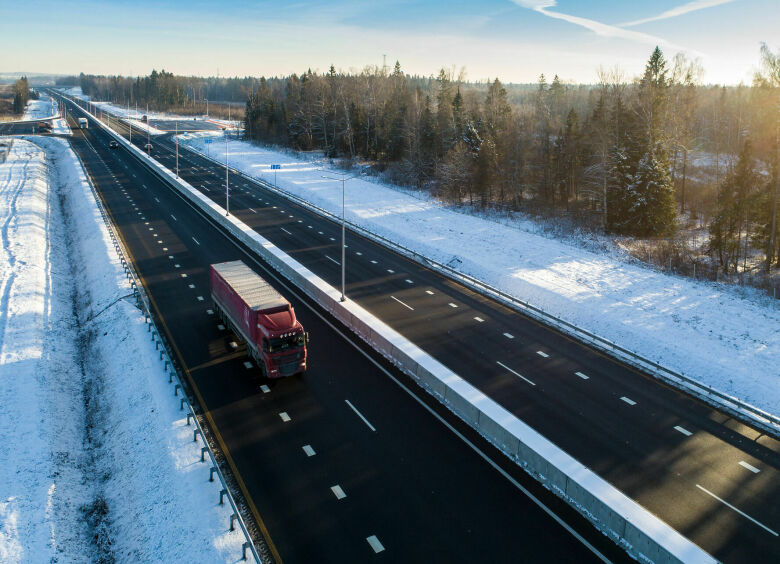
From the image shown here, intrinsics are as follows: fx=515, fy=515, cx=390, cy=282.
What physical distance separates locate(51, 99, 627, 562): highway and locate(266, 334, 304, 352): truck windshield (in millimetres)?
1787

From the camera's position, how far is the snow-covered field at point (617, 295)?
25578 mm

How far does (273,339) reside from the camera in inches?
831

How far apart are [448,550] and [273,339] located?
10858mm

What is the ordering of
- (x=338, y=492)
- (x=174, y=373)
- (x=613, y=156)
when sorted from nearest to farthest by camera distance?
(x=338, y=492)
(x=174, y=373)
(x=613, y=156)

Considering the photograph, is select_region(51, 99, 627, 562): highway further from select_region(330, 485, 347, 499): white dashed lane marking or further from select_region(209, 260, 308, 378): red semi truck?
select_region(209, 260, 308, 378): red semi truck

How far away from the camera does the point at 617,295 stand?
3372cm

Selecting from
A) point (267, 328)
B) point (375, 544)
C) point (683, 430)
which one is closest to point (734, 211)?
point (683, 430)

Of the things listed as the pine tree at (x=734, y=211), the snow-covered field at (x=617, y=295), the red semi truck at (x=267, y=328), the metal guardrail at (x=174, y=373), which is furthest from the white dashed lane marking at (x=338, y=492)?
the pine tree at (x=734, y=211)

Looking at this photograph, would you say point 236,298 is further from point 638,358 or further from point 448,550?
point 638,358

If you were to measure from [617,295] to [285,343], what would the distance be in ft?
75.1

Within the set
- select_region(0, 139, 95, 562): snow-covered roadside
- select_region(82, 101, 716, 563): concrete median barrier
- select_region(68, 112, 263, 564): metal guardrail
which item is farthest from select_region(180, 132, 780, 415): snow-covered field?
select_region(0, 139, 95, 562): snow-covered roadside

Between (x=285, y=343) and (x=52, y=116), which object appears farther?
(x=52, y=116)

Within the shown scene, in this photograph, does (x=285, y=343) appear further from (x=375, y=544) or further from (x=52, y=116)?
(x=52, y=116)

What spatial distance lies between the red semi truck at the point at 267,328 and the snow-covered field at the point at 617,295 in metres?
17.0
